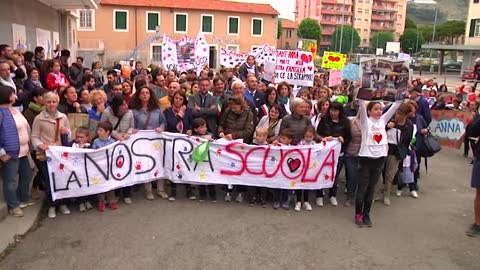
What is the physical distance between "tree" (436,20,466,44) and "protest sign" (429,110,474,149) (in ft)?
303

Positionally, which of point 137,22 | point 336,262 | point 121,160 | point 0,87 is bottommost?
point 336,262

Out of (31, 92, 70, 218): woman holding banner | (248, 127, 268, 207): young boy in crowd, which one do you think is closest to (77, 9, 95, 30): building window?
(31, 92, 70, 218): woman holding banner

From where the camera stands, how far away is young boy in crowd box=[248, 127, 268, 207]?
6863 millimetres

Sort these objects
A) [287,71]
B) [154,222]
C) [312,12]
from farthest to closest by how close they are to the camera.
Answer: [312,12], [287,71], [154,222]

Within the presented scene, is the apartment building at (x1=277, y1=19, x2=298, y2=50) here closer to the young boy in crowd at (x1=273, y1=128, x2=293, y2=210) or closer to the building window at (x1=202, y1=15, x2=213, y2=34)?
the building window at (x1=202, y1=15, x2=213, y2=34)

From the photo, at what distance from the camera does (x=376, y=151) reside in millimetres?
6082

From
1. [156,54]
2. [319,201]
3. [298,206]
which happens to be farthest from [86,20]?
[298,206]

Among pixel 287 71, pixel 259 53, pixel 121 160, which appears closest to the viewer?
pixel 121 160

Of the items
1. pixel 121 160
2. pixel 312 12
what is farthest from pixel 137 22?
pixel 312 12

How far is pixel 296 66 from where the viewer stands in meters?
11.3

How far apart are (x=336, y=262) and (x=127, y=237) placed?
242cm

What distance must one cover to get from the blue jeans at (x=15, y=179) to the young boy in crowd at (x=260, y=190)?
3124 millimetres

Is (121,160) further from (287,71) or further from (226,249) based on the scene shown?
(287,71)

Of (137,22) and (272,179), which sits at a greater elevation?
(137,22)
